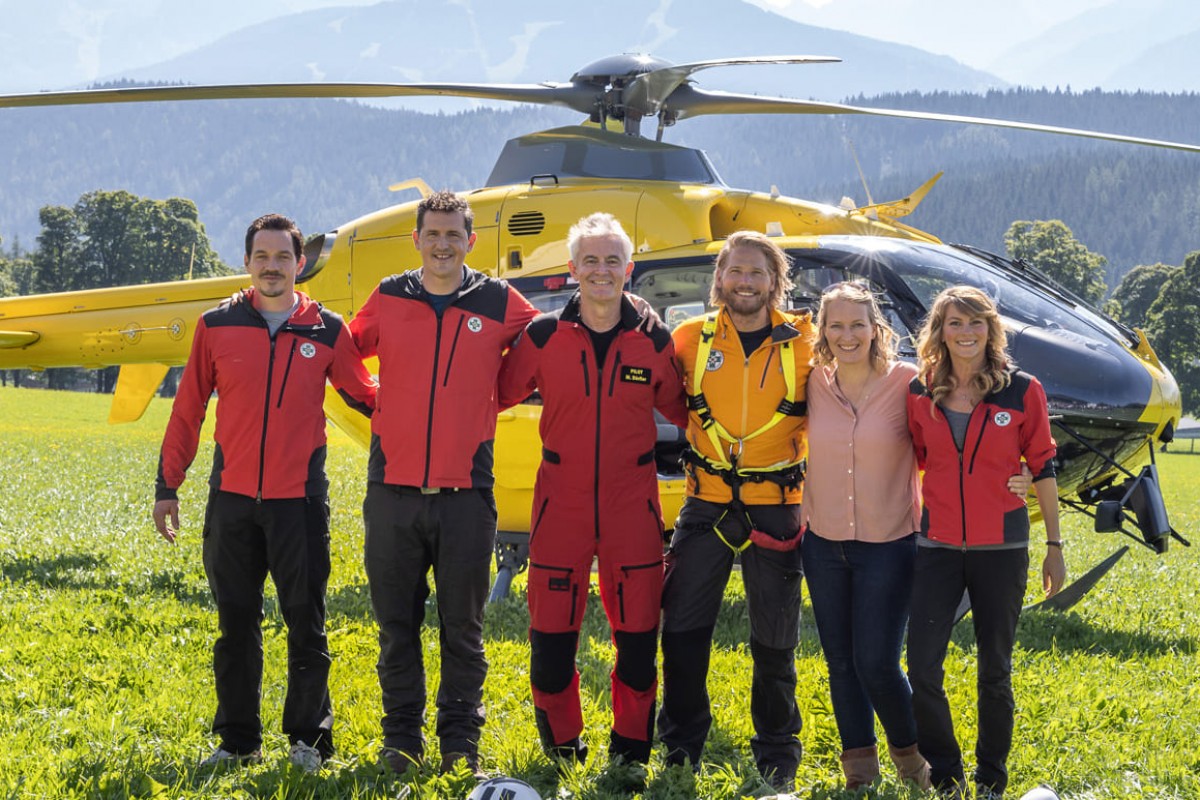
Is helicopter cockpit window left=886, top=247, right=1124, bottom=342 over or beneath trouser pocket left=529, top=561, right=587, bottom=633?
over

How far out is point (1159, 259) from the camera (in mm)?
167125

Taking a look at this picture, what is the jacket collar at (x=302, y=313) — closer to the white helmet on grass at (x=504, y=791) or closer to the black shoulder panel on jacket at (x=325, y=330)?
the black shoulder panel on jacket at (x=325, y=330)

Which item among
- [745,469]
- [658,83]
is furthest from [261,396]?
[658,83]

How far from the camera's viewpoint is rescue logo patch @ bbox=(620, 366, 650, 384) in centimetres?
438

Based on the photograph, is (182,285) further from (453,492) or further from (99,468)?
(99,468)

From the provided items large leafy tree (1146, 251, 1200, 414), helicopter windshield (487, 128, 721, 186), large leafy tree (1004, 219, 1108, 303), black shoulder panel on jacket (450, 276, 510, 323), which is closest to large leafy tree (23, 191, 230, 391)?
large leafy tree (1004, 219, 1108, 303)

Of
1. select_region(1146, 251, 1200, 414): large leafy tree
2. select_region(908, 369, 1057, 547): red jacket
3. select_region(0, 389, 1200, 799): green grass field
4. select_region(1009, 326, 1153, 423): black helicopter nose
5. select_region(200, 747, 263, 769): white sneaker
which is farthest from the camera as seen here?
select_region(1146, 251, 1200, 414): large leafy tree

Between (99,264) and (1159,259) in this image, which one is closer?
(99,264)

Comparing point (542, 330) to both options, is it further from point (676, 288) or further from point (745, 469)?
point (676, 288)

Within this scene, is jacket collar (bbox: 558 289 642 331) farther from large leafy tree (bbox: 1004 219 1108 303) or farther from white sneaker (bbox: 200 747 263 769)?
large leafy tree (bbox: 1004 219 1108 303)

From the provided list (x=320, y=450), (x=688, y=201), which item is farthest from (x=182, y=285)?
(x=320, y=450)

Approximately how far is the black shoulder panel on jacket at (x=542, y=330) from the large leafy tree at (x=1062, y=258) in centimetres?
6285

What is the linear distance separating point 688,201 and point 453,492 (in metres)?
3.79

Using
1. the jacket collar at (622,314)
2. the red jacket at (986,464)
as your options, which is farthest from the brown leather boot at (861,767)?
the jacket collar at (622,314)
